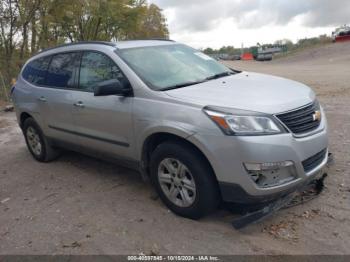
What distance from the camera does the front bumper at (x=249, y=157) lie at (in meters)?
3.23

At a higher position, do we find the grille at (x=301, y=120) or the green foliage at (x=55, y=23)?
the green foliage at (x=55, y=23)

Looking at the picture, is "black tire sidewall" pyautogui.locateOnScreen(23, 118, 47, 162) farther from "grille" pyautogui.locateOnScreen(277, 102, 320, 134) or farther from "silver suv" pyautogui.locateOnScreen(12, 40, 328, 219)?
"grille" pyautogui.locateOnScreen(277, 102, 320, 134)

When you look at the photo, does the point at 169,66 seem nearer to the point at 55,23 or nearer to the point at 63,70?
the point at 63,70

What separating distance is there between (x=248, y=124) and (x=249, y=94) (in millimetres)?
483

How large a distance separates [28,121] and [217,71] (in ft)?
10.4

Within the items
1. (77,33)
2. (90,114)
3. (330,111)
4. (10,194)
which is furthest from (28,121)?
(77,33)

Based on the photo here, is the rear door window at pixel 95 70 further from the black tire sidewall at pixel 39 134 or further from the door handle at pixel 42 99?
the black tire sidewall at pixel 39 134

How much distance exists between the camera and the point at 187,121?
352 cm

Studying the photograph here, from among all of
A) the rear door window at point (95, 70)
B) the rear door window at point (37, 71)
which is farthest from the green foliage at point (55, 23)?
the rear door window at point (95, 70)

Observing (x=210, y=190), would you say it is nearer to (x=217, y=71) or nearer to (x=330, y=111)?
(x=217, y=71)

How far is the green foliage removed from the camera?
19109mm

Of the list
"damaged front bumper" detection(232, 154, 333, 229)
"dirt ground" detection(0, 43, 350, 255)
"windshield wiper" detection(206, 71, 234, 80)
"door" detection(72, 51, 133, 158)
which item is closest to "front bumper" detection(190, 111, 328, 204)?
"damaged front bumper" detection(232, 154, 333, 229)

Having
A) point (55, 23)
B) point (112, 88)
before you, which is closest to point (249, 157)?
point (112, 88)

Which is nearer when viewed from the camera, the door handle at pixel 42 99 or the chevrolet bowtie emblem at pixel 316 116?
the chevrolet bowtie emblem at pixel 316 116
